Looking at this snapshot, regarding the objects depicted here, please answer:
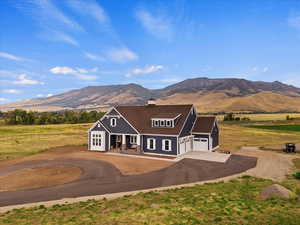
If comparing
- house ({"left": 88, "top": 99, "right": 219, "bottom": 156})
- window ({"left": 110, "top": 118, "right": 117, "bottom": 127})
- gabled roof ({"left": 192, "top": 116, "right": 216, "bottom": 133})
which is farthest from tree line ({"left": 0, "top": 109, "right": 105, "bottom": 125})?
gabled roof ({"left": 192, "top": 116, "right": 216, "bottom": 133})

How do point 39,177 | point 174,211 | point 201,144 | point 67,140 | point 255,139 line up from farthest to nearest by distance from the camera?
point 67,140 → point 255,139 → point 201,144 → point 39,177 → point 174,211

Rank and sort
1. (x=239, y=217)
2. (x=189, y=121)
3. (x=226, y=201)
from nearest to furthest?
(x=239, y=217)
(x=226, y=201)
(x=189, y=121)

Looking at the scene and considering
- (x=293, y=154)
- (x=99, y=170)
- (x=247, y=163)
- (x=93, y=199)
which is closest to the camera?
(x=93, y=199)

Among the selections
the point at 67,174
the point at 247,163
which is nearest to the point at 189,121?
the point at 247,163

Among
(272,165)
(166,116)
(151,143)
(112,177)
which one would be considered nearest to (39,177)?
(112,177)

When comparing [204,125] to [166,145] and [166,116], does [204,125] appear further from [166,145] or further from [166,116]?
[166,145]

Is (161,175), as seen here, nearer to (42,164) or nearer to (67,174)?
(67,174)

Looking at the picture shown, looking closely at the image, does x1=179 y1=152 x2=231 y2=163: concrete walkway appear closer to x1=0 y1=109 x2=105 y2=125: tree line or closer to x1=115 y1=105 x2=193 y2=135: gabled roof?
x1=115 y1=105 x2=193 y2=135: gabled roof
